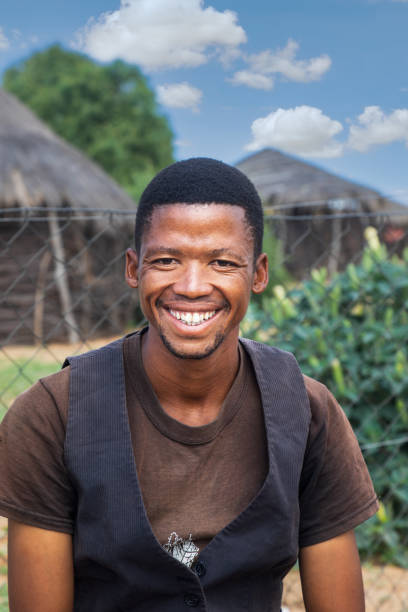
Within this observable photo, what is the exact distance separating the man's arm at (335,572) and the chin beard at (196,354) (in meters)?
0.48

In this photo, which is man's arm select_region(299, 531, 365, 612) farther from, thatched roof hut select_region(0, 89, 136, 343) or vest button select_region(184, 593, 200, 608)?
thatched roof hut select_region(0, 89, 136, 343)

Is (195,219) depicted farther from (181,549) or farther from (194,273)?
(181,549)

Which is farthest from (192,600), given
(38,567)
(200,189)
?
(200,189)

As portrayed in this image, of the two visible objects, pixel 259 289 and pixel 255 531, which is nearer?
pixel 255 531

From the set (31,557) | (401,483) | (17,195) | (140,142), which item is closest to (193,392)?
(31,557)

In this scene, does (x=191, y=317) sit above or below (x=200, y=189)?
below

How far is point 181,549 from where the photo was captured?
49.7 inches

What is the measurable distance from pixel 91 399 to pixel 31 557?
0.32 metres

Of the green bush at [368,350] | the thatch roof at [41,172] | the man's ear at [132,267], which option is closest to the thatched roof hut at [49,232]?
the thatch roof at [41,172]

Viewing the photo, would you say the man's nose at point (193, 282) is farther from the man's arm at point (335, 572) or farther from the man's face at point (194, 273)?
the man's arm at point (335, 572)

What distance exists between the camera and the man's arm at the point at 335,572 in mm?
1396

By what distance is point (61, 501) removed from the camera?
49.4 inches

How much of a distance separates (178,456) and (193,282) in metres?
0.34

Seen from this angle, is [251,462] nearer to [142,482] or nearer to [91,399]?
[142,482]
